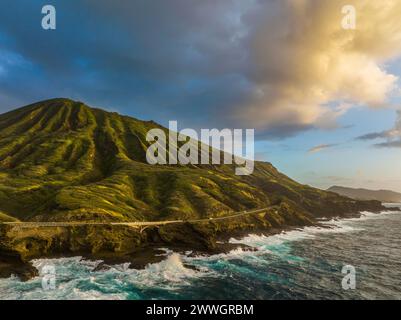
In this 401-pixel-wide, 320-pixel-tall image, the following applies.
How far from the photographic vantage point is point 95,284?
62.8 metres

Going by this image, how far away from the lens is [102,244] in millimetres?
89125

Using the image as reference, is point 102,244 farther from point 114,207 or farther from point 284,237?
point 284,237

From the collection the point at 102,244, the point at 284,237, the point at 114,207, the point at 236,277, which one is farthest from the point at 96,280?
the point at 284,237

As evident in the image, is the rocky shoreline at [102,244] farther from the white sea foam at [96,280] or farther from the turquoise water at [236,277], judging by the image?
the turquoise water at [236,277]

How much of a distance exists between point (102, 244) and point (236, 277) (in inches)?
1772

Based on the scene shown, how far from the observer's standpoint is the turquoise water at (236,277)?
5909 cm

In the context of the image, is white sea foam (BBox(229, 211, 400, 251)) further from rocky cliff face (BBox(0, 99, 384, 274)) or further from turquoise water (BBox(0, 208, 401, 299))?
rocky cliff face (BBox(0, 99, 384, 274))

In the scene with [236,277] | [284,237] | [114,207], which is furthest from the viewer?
[284,237]

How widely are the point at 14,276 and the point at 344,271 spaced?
8598 centimetres

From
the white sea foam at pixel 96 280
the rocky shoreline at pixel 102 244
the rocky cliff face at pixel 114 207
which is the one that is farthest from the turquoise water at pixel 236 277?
the rocky cliff face at pixel 114 207

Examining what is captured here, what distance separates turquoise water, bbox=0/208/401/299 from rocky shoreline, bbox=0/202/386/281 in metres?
4.01

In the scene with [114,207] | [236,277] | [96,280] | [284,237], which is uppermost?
[114,207]
